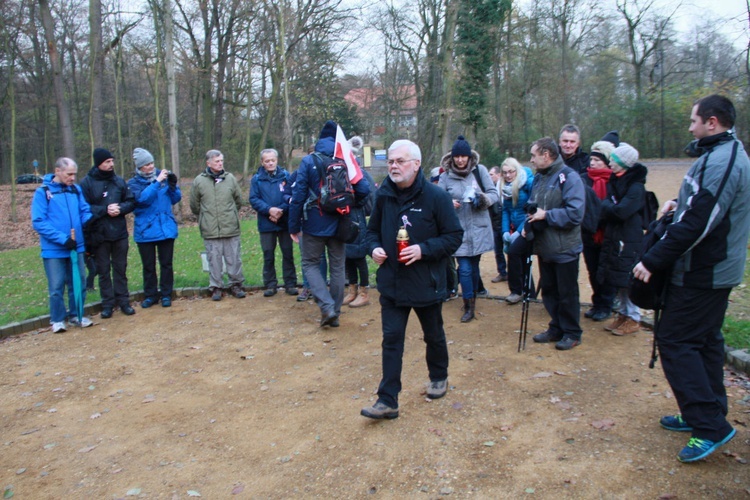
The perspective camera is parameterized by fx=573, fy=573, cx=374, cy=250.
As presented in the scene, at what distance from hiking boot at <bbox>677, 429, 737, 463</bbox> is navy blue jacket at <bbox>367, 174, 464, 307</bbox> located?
5.95 feet

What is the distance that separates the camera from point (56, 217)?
6723mm

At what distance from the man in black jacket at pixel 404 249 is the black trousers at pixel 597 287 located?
271 cm

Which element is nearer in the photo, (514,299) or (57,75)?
(514,299)

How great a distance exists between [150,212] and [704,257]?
21.2 ft

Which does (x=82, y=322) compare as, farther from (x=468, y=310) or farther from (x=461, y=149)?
(x=461, y=149)

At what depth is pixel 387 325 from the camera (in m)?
4.25

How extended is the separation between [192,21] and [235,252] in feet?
73.7

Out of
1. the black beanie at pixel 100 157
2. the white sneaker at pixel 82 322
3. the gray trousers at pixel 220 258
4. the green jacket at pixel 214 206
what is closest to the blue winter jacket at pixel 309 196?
the green jacket at pixel 214 206

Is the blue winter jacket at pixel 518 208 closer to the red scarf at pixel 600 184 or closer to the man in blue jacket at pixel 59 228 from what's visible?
the red scarf at pixel 600 184

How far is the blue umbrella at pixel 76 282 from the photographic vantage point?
681cm

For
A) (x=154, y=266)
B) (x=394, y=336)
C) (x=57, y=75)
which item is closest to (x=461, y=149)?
(x=394, y=336)

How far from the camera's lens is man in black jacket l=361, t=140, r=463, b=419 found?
4.12 metres

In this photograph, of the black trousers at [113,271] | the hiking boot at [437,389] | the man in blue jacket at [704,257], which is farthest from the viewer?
the black trousers at [113,271]

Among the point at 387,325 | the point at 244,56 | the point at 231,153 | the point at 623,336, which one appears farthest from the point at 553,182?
the point at 231,153
